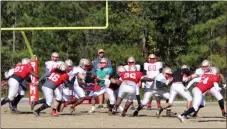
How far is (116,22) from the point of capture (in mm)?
44406

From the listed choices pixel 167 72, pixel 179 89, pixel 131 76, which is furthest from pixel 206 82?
pixel 131 76

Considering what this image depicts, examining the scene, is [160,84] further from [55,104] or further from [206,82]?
[55,104]

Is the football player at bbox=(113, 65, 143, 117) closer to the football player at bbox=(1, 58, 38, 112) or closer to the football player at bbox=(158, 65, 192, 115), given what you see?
the football player at bbox=(158, 65, 192, 115)

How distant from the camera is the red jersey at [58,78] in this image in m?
18.5

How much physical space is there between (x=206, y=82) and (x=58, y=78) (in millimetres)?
4001

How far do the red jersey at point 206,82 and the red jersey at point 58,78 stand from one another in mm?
3670

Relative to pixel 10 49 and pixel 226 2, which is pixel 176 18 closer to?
pixel 226 2

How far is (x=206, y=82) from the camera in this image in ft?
55.7

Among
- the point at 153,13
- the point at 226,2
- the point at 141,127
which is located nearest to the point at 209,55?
the point at 226,2

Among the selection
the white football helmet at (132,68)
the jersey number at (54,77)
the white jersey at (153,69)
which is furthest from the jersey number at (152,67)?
the jersey number at (54,77)

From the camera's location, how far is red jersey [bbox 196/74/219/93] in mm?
16938

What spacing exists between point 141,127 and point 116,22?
30.2 m

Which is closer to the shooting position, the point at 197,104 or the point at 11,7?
the point at 197,104

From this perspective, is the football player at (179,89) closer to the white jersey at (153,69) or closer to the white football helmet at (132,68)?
the white football helmet at (132,68)
